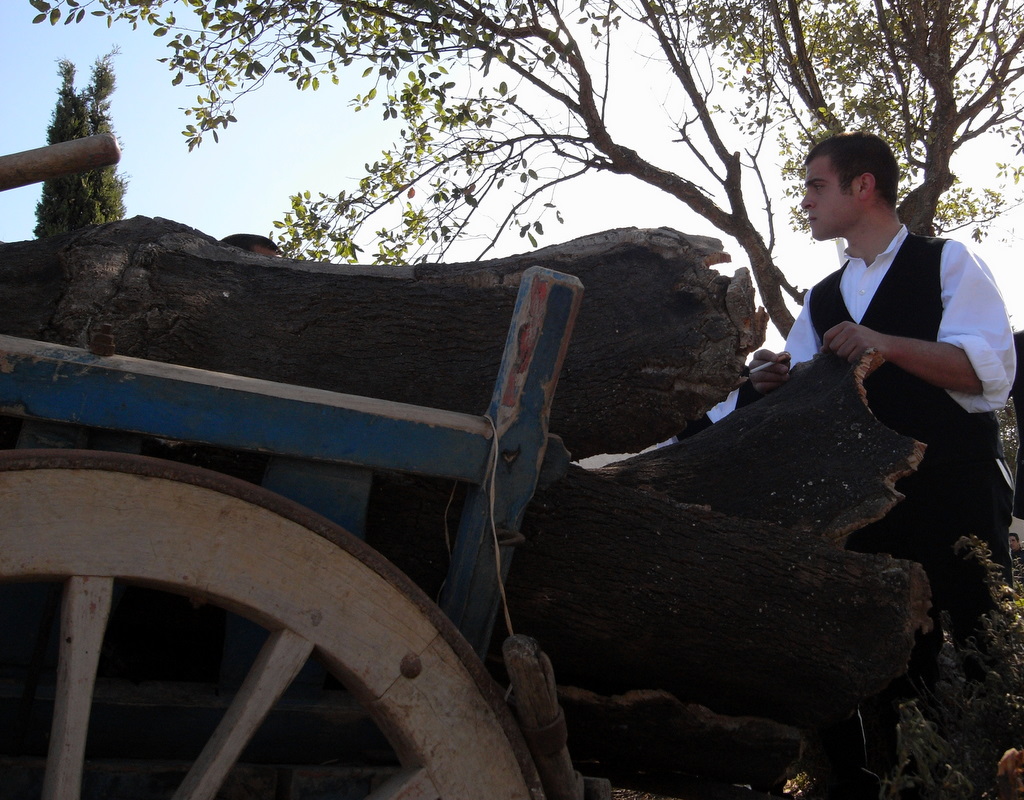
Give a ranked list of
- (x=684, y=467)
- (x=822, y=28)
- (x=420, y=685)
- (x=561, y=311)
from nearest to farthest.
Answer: (x=420, y=685) < (x=561, y=311) < (x=684, y=467) < (x=822, y=28)

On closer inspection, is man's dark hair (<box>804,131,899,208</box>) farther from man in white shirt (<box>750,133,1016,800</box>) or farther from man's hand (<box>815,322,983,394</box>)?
man's hand (<box>815,322,983,394</box>)

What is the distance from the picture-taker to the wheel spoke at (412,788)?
1428 mm

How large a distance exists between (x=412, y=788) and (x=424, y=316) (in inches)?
45.5

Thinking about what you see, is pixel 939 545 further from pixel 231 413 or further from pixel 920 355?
pixel 231 413

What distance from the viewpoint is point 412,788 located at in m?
1.43

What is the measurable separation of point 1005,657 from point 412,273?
167 cm

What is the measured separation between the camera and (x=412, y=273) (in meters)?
2.31

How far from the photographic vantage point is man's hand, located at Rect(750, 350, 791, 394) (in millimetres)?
2877

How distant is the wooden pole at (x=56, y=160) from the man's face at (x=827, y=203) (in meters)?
2.32

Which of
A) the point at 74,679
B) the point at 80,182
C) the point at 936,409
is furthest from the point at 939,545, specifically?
the point at 80,182

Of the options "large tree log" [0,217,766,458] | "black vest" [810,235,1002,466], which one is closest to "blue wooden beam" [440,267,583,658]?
"large tree log" [0,217,766,458]

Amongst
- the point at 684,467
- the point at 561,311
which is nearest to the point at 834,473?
the point at 684,467

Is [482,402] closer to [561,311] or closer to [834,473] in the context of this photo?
[561,311]

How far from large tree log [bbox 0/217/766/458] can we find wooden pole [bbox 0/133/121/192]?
1.54 ft
